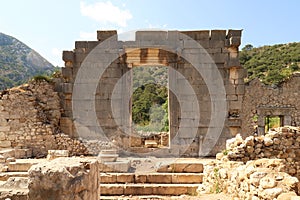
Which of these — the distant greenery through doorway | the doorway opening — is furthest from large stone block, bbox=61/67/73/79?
the distant greenery through doorway

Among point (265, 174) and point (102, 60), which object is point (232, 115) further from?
point (265, 174)

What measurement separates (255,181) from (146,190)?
4.51 m

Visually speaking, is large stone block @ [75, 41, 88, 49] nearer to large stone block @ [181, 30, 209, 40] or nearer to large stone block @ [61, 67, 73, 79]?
large stone block @ [61, 67, 73, 79]

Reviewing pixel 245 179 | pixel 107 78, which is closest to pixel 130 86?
pixel 107 78

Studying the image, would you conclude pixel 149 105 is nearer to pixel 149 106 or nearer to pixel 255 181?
pixel 149 106

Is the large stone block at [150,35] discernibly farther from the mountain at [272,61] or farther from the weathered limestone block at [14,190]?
the mountain at [272,61]

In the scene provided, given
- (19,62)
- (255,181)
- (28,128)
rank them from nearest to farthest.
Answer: (255,181), (28,128), (19,62)

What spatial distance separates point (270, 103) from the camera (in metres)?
17.9

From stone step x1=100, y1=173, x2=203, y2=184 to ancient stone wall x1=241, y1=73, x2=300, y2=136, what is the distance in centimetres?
932

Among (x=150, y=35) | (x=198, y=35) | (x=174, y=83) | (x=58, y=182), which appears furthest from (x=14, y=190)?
(x=198, y=35)

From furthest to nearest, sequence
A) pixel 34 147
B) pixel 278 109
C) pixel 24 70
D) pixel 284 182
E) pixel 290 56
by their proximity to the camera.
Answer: pixel 24 70, pixel 290 56, pixel 278 109, pixel 34 147, pixel 284 182

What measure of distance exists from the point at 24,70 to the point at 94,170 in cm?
7026

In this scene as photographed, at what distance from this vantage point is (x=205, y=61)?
12.6 metres

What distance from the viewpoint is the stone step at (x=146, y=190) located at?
27.7ft
